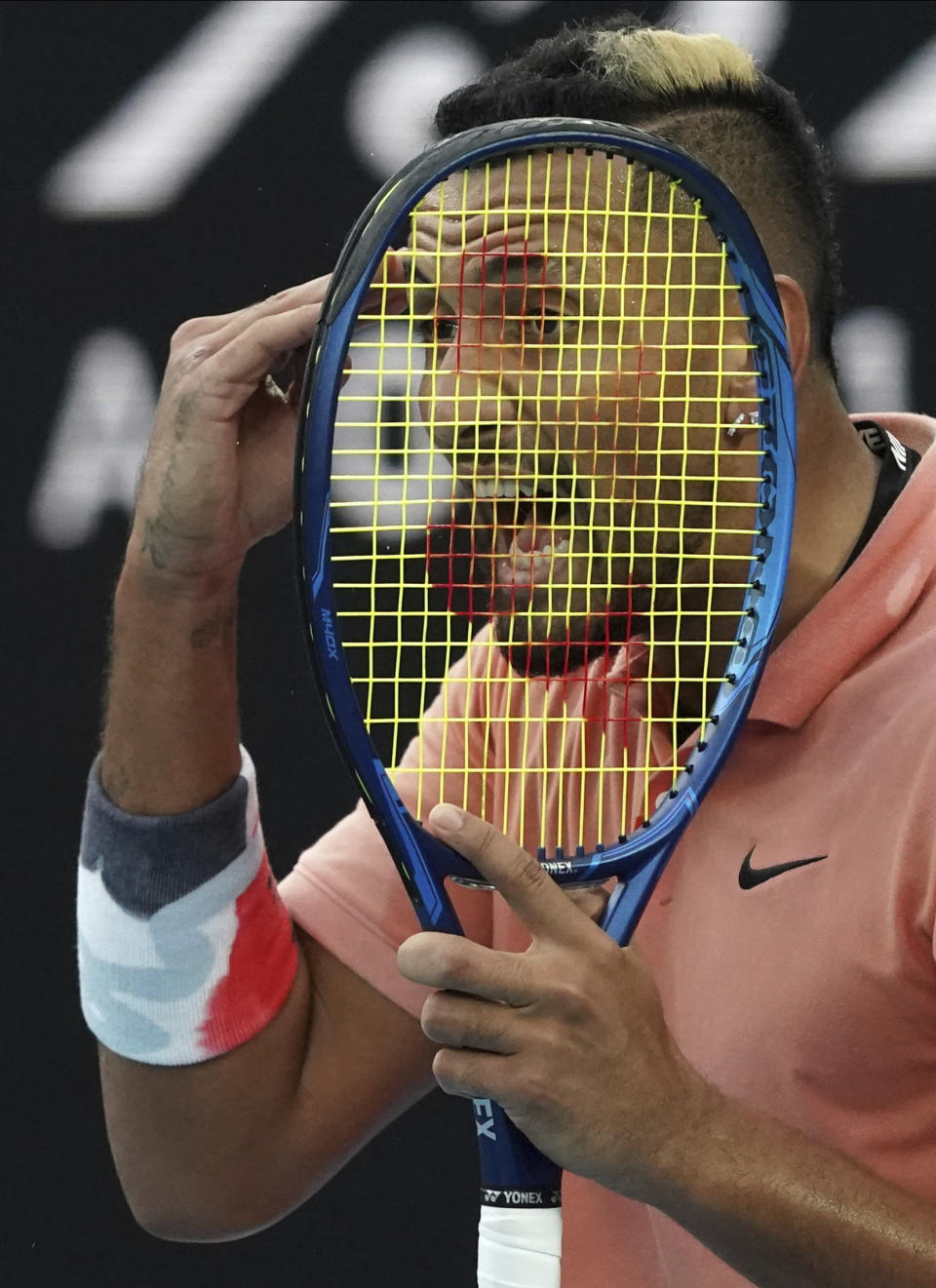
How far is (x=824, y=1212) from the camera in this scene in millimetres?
1134

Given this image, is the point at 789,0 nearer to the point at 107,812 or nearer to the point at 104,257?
the point at 104,257

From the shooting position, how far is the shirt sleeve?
5.02ft

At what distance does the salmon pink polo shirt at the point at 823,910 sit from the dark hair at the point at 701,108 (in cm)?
22

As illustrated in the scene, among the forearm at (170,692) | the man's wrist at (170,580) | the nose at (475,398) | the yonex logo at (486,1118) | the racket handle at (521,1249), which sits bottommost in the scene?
the racket handle at (521,1249)

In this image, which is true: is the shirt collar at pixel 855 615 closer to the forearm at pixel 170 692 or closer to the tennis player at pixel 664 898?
the tennis player at pixel 664 898

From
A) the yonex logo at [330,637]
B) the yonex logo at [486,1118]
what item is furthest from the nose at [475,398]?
the yonex logo at [486,1118]

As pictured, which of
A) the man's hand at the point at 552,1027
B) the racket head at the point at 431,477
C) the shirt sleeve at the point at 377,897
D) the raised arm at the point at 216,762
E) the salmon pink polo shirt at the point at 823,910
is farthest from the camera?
the shirt sleeve at the point at 377,897

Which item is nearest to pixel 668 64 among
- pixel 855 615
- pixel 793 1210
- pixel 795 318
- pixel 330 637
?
pixel 795 318

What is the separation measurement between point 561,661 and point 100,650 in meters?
0.86

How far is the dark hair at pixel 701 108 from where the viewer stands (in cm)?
142

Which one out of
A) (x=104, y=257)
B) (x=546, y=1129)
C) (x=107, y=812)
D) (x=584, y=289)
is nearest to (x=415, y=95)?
(x=104, y=257)

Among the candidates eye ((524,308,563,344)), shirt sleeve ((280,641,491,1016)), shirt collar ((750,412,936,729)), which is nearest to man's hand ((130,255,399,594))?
eye ((524,308,563,344))

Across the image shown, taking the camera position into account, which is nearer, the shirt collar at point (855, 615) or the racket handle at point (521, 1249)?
the racket handle at point (521, 1249)

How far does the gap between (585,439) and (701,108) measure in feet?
0.93
